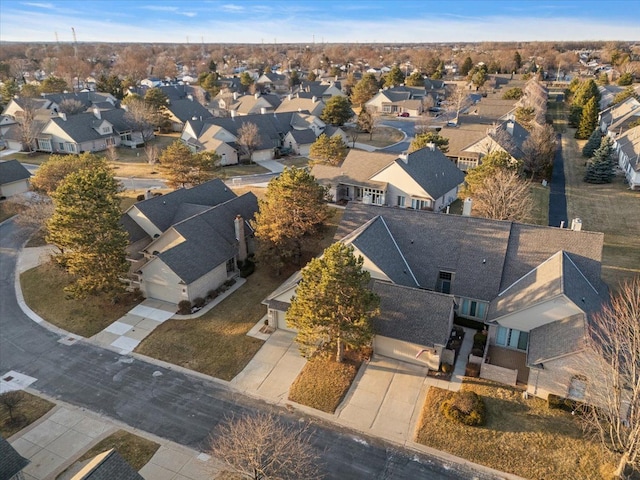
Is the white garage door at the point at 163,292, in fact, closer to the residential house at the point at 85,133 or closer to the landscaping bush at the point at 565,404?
the landscaping bush at the point at 565,404

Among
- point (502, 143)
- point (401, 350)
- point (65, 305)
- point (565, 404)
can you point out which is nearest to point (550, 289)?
point (565, 404)

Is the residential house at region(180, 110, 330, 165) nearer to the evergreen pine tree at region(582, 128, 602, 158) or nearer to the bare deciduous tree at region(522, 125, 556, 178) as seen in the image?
the bare deciduous tree at region(522, 125, 556, 178)

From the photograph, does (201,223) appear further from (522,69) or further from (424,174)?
(522,69)

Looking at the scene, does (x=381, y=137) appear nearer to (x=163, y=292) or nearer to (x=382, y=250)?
(x=382, y=250)

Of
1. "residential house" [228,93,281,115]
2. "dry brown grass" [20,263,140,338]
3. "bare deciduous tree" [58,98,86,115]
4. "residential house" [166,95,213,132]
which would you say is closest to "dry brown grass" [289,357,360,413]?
"dry brown grass" [20,263,140,338]

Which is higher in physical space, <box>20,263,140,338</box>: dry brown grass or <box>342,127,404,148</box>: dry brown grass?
<box>342,127,404,148</box>: dry brown grass

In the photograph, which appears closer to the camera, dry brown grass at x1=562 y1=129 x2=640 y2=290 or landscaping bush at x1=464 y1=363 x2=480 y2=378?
landscaping bush at x1=464 y1=363 x2=480 y2=378
